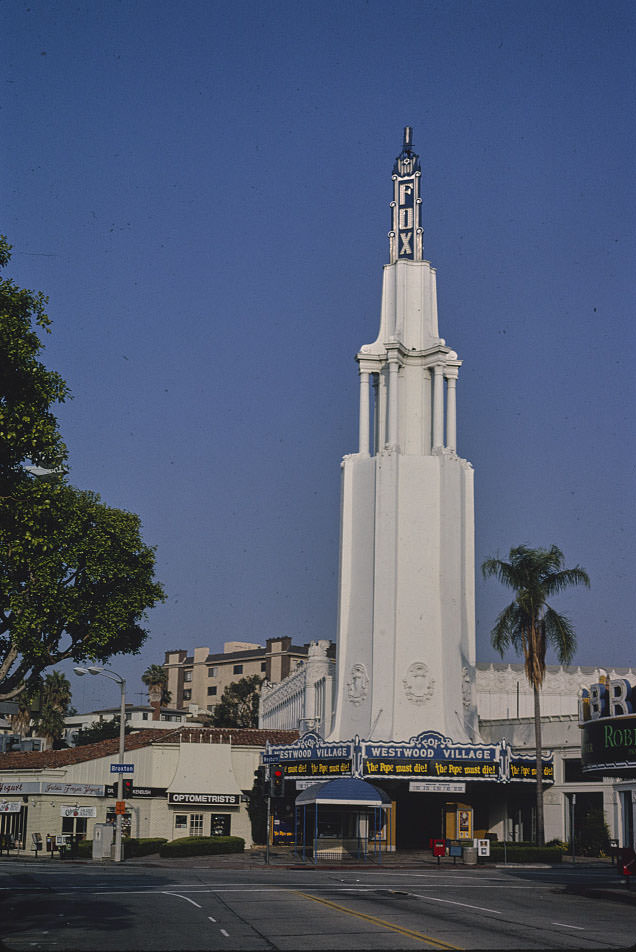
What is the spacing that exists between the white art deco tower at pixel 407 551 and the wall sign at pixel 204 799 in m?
7.40

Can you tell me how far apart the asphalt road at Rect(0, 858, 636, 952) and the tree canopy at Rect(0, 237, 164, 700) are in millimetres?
7485

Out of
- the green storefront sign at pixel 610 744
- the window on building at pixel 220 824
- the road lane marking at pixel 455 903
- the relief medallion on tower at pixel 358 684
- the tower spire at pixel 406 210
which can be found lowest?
the window on building at pixel 220 824

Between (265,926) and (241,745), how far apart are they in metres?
47.2

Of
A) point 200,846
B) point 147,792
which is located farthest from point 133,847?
point 147,792

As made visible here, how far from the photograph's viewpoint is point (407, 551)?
2692 inches

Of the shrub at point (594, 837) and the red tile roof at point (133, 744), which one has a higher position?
the red tile roof at point (133, 744)

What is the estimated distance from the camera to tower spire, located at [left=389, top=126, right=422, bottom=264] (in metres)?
76.1

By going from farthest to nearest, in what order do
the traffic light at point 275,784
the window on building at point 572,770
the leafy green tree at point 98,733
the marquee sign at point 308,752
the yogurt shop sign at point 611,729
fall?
1. the leafy green tree at point 98,733
2. the window on building at point 572,770
3. the marquee sign at point 308,752
4. the traffic light at point 275,784
5. the yogurt shop sign at point 611,729

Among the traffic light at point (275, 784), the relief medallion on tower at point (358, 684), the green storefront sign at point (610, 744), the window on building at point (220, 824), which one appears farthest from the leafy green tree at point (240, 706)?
the green storefront sign at point (610, 744)

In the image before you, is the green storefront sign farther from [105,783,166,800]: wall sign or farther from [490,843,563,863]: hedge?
[105,783,166,800]: wall sign

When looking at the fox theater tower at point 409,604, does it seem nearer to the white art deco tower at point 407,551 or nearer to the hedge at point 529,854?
the white art deco tower at point 407,551

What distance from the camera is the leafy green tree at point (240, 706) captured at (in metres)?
141

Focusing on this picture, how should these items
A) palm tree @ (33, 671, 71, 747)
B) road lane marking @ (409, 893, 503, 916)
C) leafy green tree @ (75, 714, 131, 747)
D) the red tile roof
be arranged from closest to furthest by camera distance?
road lane marking @ (409, 893, 503, 916) < the red tile roof < palm tree @ (33, 671, 71, 747) < leafy green tree @ (75, 714, 131, 747)

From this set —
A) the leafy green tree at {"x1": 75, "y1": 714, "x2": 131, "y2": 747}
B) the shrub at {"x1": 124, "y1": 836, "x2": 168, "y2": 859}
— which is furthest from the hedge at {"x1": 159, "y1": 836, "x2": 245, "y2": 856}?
the leafy green tree at {"x1": 75, "y1": 714, "x2": 131, "y2": 747}
